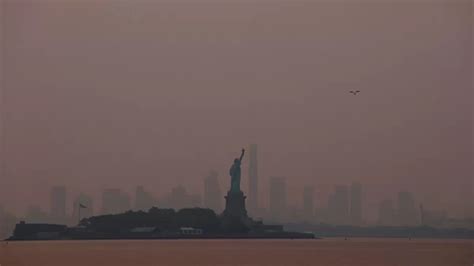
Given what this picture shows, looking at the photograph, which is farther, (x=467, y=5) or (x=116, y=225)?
(x=116, y=225)

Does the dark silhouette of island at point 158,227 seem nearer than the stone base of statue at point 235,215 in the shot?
Yes

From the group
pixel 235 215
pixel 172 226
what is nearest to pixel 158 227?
pixel 172 226

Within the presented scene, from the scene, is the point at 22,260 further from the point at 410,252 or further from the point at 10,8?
the point at 410,252

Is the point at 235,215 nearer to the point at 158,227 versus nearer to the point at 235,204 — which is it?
the point at 235,204

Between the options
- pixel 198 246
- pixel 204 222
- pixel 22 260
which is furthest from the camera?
pixel 198 246

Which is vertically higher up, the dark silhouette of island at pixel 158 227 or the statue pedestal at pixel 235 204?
the statue pedestal at pixel 235 204

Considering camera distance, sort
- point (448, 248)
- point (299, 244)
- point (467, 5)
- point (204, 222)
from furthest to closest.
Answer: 1. point (299, 244)
2. point (204, 222)
3. point (448, 248)
4. point (467, 5)

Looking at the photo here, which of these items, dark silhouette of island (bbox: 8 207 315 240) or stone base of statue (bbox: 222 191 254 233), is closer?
dark silhouette of island (bbox: 8 207 315 240)

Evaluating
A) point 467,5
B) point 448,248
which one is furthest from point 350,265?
point 467,5

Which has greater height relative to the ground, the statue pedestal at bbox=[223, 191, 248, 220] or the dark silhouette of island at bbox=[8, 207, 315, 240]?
the statue pedestal at bbox=[223, 191, 248, 220]
